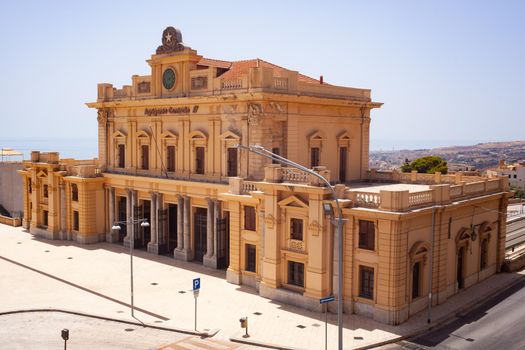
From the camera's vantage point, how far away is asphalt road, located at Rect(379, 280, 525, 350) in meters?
25.1

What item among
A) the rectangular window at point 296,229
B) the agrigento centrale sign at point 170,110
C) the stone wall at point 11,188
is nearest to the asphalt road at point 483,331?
the rectangular window at point 296,229

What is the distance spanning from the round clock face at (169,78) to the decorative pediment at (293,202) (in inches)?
608

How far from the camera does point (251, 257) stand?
34.2 m

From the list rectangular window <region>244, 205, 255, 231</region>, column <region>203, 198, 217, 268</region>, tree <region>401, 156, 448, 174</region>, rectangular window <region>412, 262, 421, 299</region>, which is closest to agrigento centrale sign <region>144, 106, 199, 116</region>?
column <region>203, 198, 217, 268</region>

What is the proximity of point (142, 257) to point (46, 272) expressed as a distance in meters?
7.24

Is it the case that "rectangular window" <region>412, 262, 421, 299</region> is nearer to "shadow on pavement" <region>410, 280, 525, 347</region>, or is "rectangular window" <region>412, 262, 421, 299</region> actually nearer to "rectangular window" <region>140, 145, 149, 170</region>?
"shadow on pavement" <region>410, 280, 525, 347</region>

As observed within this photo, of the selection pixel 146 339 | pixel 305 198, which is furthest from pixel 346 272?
pixel 146 339

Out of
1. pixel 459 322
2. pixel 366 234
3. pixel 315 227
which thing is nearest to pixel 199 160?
pixel 315 227

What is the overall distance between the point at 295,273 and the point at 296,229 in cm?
264

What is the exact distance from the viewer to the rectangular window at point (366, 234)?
2786 centimetres

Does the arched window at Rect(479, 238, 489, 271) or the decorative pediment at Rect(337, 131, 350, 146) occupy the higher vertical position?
the decorative pediment at Rect(337, 131, 350, 146)

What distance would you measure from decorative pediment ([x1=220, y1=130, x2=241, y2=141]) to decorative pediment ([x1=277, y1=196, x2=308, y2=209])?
729 cm

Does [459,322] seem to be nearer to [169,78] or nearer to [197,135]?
[197,135]

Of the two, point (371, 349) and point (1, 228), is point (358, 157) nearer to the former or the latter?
point (371, 349)
